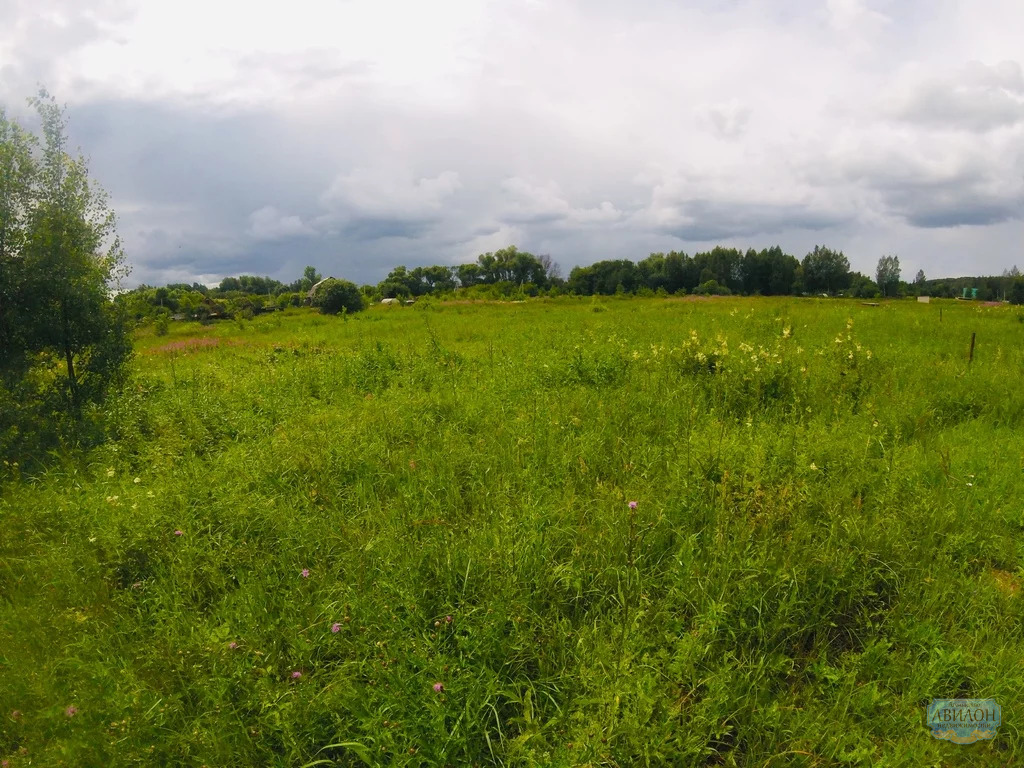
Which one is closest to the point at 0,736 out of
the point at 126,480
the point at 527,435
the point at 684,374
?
the point at 126,480

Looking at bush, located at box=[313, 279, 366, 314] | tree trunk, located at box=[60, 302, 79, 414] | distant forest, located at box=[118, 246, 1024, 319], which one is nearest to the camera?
tree trunk, located at box=[60, 302, 79, 414]

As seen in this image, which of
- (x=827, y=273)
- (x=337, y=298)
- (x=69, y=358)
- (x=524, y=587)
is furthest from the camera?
(x=827, y=273)

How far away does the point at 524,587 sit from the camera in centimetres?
345

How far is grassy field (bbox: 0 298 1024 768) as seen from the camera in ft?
9.00

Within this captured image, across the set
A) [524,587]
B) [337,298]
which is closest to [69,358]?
[524,587]

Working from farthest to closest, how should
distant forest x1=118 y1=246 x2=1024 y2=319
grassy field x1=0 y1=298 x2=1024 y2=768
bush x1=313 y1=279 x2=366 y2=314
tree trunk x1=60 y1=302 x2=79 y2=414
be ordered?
distant forest x1=118 y1=246 x2=1024 y2=319 < bush x1=313 y1=279 x2=366 y2=314 < tree trunk x1=60 y1=302 x2=79 y2=414 < grassy field x1=0 y1=298 x2=1024 y2=768

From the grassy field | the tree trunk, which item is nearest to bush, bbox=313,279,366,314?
the tree trunk

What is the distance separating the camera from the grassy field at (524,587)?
274 cm

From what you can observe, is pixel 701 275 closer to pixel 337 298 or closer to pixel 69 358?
pixel 337 298

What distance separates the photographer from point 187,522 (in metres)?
4.36

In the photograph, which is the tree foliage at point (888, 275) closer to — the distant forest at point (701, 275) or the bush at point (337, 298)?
the distant forest at point (701, 275)

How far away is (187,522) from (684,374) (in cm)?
648

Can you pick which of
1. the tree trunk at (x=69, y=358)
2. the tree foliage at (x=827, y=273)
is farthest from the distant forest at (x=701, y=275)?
the tree trunk at (x=69, y=358)

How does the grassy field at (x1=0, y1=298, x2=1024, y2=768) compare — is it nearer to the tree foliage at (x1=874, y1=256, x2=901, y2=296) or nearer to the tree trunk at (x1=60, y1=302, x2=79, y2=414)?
the tree trunk at (x1=60, y1=302, x2=79, y2=414)
